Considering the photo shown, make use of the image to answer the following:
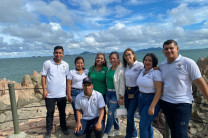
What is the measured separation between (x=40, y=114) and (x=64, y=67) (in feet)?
21.0

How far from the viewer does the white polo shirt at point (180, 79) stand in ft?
8.84

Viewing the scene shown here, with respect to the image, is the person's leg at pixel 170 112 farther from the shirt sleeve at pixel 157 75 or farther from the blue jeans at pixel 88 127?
the blue jeans at pixel 88 127

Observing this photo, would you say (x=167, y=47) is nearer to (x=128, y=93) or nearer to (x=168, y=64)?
(x=168, y=64)

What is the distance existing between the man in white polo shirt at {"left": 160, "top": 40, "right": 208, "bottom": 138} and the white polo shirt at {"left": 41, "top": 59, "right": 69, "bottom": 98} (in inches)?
96.2

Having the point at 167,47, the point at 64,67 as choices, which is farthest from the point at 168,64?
the point at 64,67

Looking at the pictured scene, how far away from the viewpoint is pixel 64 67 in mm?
4211

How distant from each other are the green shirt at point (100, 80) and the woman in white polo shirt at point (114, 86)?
0.51 feet

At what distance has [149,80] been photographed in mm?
3148

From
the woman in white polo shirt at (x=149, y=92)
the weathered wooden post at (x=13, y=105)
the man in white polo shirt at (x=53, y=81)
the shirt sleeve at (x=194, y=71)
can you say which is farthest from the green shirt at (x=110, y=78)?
the weathered wooden post at (x=13, y=105)

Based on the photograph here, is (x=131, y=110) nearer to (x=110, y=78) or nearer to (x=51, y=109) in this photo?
(x=110, y=78)

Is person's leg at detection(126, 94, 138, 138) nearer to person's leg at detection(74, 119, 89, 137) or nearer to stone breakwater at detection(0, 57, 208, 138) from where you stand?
stone breakwater at detection(0, 57, 208, 138)

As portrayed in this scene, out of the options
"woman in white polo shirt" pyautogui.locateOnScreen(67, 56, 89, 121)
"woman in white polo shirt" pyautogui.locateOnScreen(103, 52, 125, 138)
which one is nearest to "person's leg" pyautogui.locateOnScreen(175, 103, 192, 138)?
"woman in white polo shirt" pyautogui.locateOnScreen(103, 52, 125, 138)

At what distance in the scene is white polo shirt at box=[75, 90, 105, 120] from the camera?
3.85m

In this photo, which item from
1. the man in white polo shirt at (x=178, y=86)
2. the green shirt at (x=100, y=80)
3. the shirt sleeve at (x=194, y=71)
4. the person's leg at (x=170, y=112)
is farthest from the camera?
the green shirt at (x=100, y=80)
